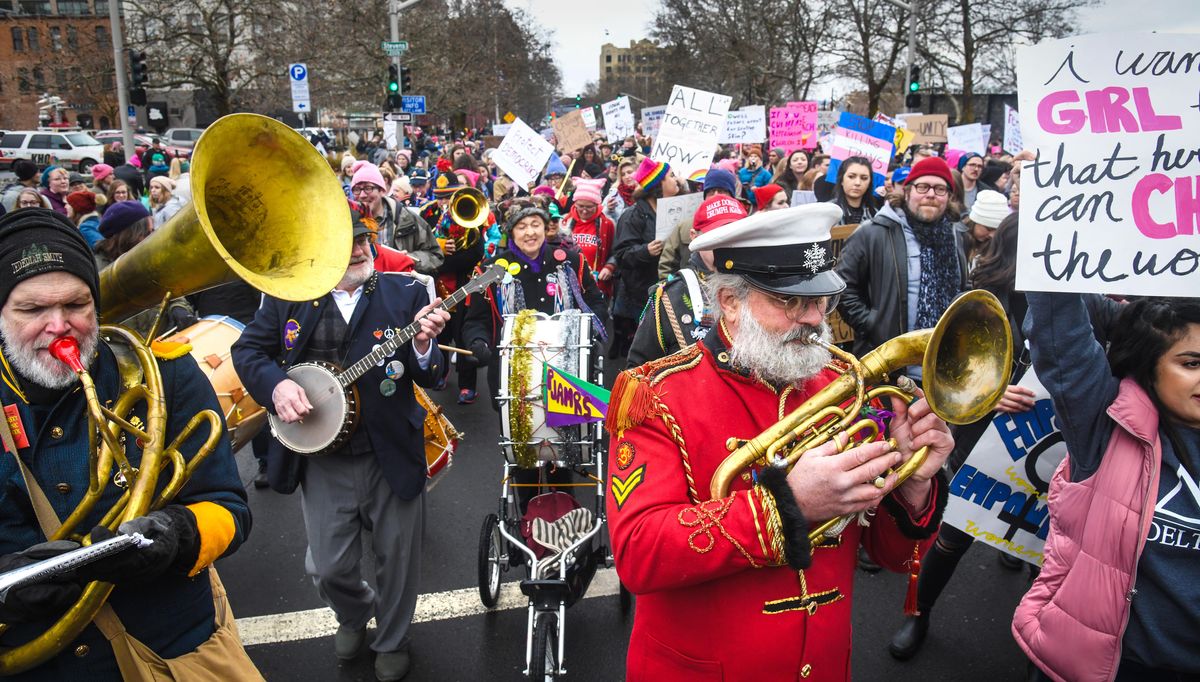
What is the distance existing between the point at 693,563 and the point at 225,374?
A: 3495 mm

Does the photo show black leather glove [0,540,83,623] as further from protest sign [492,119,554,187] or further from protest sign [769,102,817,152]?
protest sign [769,102,817,152]

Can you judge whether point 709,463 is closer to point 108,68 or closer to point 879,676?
point 879,676

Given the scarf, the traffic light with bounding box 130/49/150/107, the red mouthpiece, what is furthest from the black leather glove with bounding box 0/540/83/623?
the traffic light with bounding box 130/49/150/107

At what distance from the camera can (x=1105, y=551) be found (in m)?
2.32

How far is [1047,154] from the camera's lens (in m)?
2.37

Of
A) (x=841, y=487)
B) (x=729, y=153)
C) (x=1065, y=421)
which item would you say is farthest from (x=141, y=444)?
(x=729, y=153)

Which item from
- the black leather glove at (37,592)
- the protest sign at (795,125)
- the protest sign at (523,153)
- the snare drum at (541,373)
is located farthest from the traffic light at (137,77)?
the black leather glove at (37,592)

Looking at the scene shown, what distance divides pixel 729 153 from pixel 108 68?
83.4 feet

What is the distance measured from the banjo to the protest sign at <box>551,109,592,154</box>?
33.3 feet

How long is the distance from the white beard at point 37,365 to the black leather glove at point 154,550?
0.43 meters

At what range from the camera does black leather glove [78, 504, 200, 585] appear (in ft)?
6.19

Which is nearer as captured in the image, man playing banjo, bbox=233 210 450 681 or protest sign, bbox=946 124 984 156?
man playing banjo, bbox=233 210 450 681

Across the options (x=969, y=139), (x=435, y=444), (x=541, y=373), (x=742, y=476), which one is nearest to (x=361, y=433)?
(x=435, y=444)

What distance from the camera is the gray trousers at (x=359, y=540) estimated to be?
3652mm
